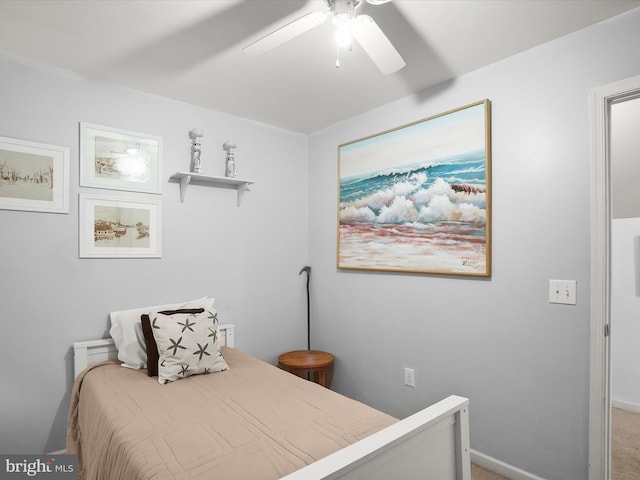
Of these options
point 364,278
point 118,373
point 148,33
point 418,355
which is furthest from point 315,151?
point 118,373

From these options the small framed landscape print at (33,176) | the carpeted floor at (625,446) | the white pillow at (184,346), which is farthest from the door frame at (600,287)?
the small framed landscape print at (33,176)

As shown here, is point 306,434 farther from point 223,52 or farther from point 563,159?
point 223,52

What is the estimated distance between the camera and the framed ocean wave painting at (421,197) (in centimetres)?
225

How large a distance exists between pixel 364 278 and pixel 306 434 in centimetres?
162

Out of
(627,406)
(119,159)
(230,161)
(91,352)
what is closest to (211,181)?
(230,161)

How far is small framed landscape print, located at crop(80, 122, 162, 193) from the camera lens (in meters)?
2.33

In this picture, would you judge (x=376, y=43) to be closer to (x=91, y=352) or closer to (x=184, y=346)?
(x=184, y=346)

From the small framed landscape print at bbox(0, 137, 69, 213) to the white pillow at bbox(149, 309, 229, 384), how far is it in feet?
3.00

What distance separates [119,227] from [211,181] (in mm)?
736

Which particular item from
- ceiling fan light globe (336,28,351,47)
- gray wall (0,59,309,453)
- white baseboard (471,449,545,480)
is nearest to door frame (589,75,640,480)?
white baseboard (471,449,545,480)

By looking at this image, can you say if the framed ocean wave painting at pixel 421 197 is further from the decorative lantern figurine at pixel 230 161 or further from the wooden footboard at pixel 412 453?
the wooden footboard at pixel 412 453

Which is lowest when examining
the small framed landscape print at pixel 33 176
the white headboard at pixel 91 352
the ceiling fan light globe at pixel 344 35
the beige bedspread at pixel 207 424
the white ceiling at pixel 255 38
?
the beige bedspread at pixel 207 424

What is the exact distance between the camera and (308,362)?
9.25ft

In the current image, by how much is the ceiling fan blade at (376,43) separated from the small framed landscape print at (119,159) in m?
1.67
